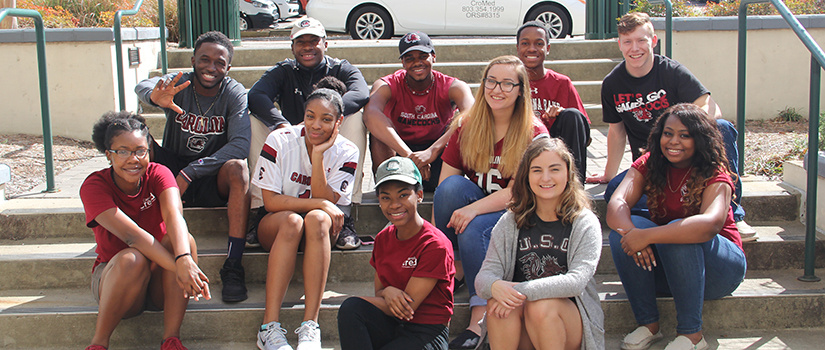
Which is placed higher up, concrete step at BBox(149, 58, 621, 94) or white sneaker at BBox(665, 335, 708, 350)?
concrete step at BBox(149, 58, 621, 94)

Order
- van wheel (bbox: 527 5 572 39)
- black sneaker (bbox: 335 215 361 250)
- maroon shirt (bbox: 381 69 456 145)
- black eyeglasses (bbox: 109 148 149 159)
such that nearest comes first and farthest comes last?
black eyeglasses (bbox: 109 148 149 159) < black sneaker (bbox: 335 215 361 250) < maroon shirt (bbox: 381 69 456 145) < van wheel (bbox: 527 5 572 39)

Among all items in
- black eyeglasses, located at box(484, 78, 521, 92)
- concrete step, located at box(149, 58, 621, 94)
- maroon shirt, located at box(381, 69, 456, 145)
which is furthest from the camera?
concrete step, located at box(149, 58, 621, 94)

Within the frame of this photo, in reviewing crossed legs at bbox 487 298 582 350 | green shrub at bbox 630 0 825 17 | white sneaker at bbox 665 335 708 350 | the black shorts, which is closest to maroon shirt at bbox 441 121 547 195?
crossed legs at bbox 487 298 582 350

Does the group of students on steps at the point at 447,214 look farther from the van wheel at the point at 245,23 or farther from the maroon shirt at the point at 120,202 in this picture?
the van wheel at the point at 245,23

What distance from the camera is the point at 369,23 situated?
9.50 meters

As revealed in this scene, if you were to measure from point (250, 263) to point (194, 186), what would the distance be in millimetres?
593

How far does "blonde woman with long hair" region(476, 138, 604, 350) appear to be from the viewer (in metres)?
2.72

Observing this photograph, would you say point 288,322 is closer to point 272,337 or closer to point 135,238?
point 272,337

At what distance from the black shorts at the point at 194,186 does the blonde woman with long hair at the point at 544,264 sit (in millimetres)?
1695

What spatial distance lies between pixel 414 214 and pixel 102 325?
4.70 ft

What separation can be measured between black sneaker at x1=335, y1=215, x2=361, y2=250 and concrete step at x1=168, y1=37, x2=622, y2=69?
353 centimetres

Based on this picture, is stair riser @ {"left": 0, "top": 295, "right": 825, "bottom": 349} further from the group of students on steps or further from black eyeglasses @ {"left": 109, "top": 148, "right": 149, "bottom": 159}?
black eyeglasses @ {"left": 109, "top": 148, "right": 149, "bottom": 159}

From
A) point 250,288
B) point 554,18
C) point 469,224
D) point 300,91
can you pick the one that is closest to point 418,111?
point 300,91

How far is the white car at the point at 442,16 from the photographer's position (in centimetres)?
903
